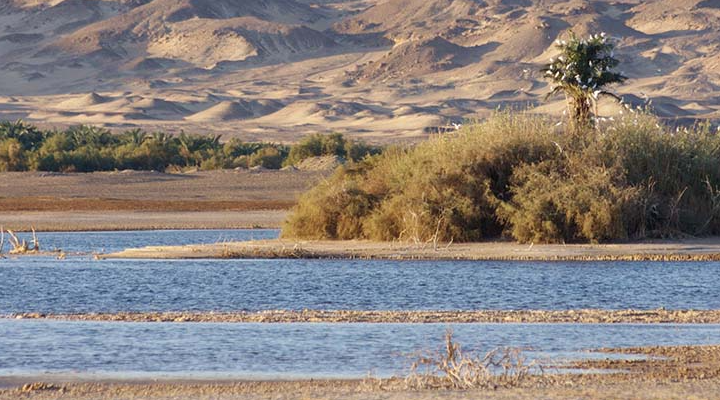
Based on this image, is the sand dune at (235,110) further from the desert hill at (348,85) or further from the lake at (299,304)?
the lake at (299,304)

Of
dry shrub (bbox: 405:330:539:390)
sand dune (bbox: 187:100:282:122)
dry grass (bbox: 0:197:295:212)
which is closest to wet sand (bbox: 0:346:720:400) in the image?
dry shrub (bbox: 405:330:539:390)

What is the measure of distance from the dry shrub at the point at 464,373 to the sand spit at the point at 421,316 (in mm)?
5031

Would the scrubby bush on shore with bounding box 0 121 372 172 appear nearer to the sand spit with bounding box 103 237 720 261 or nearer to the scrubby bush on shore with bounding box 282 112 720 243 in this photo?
the scrubby bush on shore with bounding box 282 112 720 243

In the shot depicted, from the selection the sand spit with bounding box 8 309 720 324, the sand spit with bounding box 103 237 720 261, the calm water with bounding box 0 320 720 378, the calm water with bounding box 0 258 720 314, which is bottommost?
the sand spit with bounding box 103 237 720 261

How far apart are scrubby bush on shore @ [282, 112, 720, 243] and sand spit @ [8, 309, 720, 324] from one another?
13.8 meters

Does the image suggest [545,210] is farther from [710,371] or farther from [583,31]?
[583,31]

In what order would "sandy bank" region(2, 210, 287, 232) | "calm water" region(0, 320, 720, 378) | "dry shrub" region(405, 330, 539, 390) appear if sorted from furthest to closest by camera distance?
"sandy bank" region(2, 210, 287, 232) → "calm water" region(0, 320, 720, 378) → "dry shrub" region(405, 330, 539, 390)

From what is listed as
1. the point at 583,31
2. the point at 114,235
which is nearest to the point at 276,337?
the point at 114,235

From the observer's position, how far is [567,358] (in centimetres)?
1638

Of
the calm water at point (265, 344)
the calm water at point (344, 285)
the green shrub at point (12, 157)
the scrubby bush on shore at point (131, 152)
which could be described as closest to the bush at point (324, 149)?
the scrubby bush on shore at point (131, 152)

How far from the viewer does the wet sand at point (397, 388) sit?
1341 centimetres

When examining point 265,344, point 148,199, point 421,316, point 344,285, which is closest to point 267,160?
point 148,199

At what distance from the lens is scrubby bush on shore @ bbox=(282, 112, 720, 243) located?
116 feet

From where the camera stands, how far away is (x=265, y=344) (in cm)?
1789
